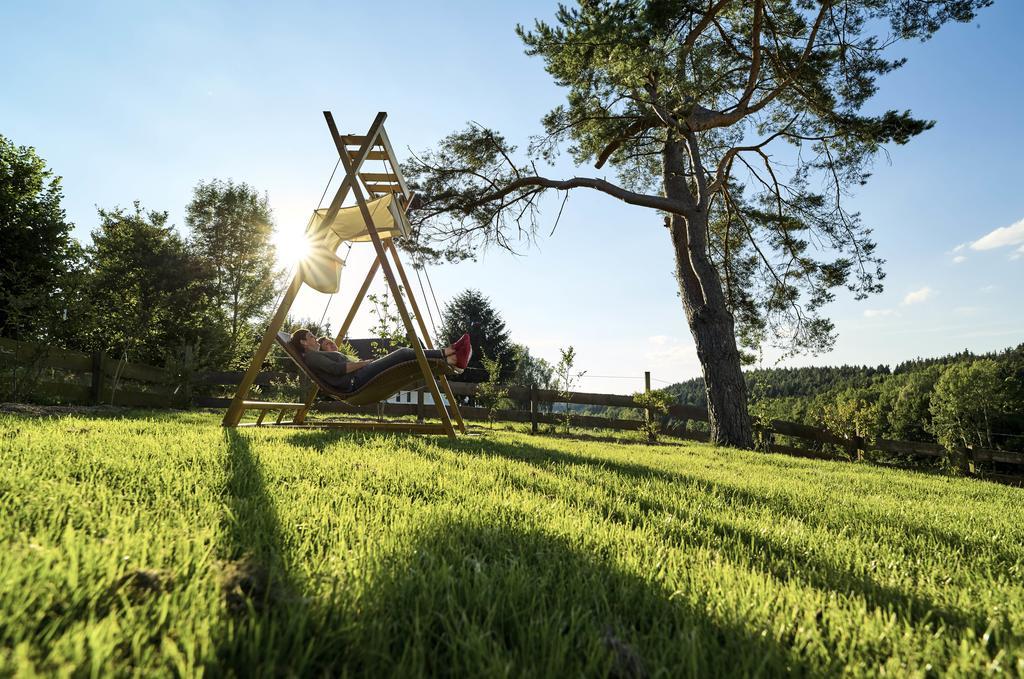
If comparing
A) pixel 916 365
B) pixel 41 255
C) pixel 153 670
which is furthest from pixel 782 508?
pixel 916 365

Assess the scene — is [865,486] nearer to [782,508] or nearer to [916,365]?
[782,508]

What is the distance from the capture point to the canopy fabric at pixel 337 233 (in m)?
5.24

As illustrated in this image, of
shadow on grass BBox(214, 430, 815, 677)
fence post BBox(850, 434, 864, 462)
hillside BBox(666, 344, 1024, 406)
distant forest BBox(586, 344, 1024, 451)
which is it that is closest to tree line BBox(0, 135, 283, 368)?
shadow on grass BBox(214, 430, 815, 677)

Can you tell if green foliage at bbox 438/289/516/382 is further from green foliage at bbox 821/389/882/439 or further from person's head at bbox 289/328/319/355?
person's head at bbox 289/328/319/355

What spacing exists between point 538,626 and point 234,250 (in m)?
28.1

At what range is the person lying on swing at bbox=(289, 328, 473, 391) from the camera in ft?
15.5

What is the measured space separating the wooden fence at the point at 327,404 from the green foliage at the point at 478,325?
58.0 ft

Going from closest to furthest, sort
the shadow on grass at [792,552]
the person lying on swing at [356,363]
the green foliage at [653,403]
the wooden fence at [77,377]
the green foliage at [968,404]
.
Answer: the shadow on grass at [792,552], the person lying on swing at [356,363], the wooden fence at [77,377], the green foliage at [653,403], the green foliage at [968,404]

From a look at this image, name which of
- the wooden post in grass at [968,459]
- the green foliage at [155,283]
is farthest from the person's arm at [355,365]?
the green foliage at [155,283]

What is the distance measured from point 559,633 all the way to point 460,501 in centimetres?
120

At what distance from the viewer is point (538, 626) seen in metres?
1.03

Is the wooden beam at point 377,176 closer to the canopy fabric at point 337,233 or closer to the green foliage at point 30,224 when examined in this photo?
the canopy fabric at point 337,233

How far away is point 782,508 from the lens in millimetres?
2719

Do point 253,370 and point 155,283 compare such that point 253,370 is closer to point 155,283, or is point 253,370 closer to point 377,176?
point 377,176
